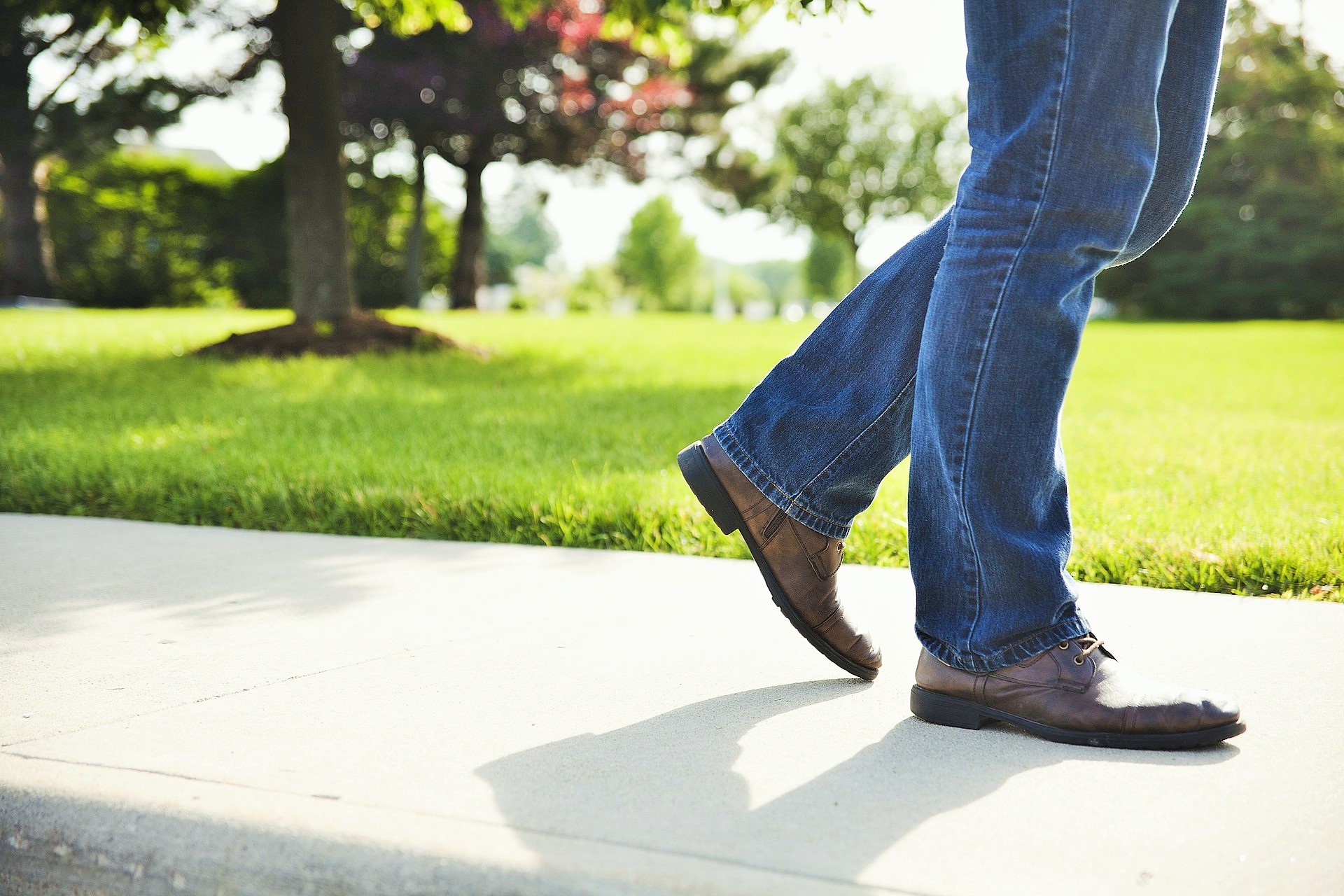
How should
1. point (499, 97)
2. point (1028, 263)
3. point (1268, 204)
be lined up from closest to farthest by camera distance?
1. point (1028, 263)
2. point (499, 97)
3. point (1268, 204)

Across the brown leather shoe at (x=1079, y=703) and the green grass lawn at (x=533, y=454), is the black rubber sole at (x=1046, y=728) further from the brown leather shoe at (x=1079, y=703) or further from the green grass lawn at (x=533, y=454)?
the green grass lawn at (x=533, y=454)

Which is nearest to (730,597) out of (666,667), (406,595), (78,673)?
(666,667)

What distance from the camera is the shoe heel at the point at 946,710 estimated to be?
5.05 feet

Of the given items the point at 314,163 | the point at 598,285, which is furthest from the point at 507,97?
the point at 598,285

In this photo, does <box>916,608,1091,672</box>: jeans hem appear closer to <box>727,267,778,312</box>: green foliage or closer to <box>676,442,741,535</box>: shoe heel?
<box>676,442,741,535</box>: shoe heel

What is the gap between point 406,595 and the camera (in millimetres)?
2273

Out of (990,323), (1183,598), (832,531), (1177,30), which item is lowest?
(1183,598)

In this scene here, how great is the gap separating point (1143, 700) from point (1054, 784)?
25cm

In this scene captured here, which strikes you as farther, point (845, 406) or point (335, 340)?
point (335, 340)

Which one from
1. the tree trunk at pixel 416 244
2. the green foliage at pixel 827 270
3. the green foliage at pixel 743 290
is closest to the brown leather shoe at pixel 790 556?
the tree trunk at pixel 416 244

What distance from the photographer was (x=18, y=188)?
61.1ft

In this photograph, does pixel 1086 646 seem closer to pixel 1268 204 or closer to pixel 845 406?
pixel 845 406

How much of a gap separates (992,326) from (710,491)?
0.54 meters

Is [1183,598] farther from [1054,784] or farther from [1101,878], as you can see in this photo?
[1101,878]
